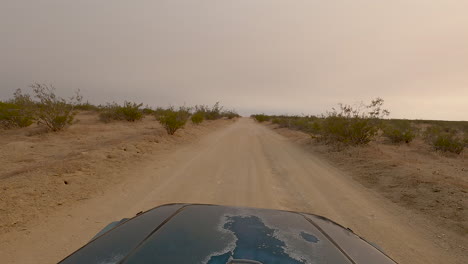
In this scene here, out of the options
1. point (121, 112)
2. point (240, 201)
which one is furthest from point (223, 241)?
point (121, 112)

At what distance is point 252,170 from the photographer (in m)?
7.29

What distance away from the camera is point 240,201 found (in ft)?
15.7

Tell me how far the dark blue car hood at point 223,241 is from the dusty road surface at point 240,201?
2.29 m

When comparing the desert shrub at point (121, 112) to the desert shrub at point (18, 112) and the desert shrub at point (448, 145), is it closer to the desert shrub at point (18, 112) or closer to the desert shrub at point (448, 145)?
the desert shrub at point (18, 112)

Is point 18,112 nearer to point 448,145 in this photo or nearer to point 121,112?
point 121,112

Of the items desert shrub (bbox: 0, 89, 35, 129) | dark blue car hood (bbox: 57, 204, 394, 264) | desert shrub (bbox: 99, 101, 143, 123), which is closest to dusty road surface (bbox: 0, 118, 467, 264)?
dark blue car hood (bbox: 57, 204, 394, 264)

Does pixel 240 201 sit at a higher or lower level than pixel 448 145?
lower

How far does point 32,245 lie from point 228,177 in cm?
412

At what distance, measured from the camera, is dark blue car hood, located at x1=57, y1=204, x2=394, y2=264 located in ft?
3.76

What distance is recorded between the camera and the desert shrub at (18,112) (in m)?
11.8

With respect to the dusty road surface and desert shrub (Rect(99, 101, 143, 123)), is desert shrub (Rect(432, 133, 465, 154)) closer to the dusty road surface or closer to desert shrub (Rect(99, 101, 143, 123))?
the dusty road surface

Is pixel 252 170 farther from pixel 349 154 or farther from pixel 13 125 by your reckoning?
pixel 13 125

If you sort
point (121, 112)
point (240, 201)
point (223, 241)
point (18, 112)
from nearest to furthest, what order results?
point (223, 241), point (240, 201), point (18, 112), point (121, 112)

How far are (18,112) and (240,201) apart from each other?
1349 centimetres
